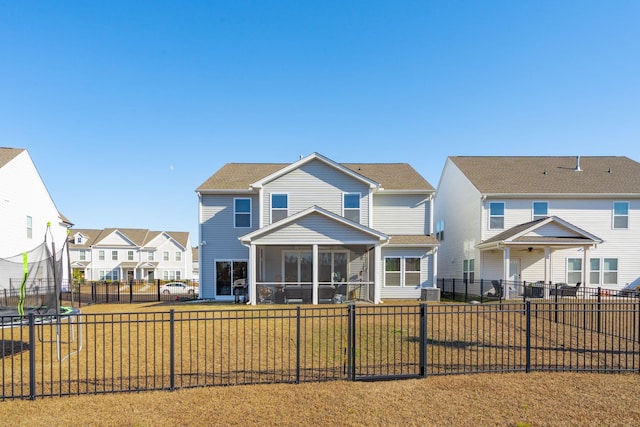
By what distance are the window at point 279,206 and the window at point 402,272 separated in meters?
6.06

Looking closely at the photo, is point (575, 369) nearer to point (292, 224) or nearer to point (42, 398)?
point (42, 398)

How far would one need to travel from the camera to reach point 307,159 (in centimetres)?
1908

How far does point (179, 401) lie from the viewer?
19.2 ft

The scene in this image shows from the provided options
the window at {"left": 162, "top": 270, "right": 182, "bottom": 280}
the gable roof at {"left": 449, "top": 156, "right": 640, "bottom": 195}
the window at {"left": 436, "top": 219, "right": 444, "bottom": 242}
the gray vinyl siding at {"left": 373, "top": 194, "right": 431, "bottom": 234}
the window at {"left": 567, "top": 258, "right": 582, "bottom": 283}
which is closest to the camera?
the gray vinyl siding at {"left": 373, "top": 194, "right": 431, "bottom": 234}

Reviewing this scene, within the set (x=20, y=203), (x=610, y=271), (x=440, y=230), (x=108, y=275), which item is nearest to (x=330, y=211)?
(x=440, y=230)

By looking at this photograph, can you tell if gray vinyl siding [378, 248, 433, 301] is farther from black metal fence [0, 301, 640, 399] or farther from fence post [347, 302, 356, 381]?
fence post [347, 302, 356, 381]

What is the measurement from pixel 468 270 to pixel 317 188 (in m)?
11.1

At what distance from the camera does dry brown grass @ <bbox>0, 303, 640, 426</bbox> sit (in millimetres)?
5234

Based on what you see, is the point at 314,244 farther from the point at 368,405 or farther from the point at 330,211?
the point at 368,405

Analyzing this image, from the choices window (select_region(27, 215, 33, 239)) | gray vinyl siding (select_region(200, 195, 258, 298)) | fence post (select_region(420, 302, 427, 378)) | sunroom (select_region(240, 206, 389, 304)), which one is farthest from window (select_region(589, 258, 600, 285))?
window (select_region(27, 215, 33, 239))

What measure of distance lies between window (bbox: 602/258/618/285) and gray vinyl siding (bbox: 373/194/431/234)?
35.1 ft

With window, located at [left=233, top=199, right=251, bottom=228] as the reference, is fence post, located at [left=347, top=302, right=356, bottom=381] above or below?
below

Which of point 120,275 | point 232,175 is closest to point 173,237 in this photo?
point 120,275

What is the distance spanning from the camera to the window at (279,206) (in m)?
19.2
